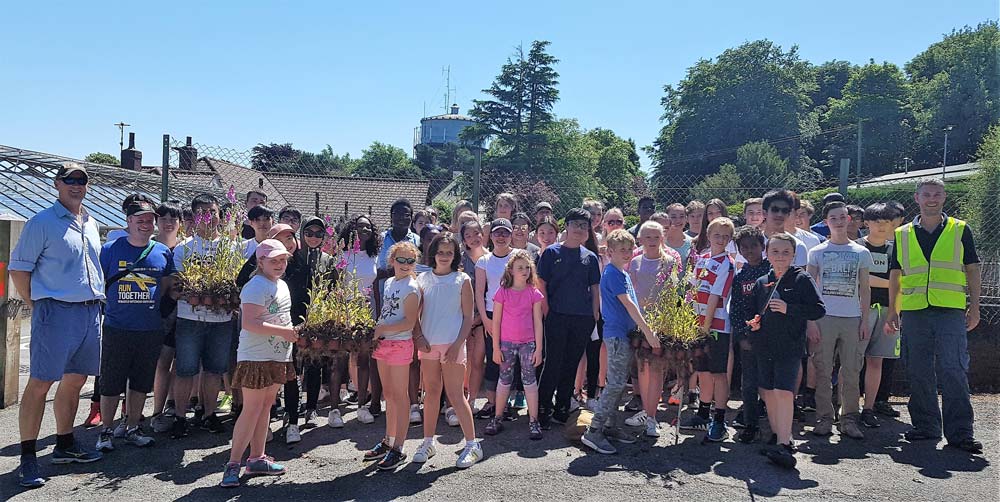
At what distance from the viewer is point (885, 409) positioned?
6637 mm

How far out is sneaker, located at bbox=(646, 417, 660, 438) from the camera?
18.8ft

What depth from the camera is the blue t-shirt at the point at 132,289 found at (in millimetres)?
5355

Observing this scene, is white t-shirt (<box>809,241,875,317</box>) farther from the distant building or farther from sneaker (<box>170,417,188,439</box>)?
the distant building

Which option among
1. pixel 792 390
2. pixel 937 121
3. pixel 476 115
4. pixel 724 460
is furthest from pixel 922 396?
pixel 937 121

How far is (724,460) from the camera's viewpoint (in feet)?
17.1

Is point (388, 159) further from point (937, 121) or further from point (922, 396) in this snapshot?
point (922, 396)

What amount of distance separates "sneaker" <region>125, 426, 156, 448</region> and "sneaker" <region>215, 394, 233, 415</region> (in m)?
1.00

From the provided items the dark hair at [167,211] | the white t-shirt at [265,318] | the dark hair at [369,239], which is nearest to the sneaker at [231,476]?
the white t-shirt at [265,318]

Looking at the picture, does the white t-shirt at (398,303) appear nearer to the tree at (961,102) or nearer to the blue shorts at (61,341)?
the blue shorts at (61,341)

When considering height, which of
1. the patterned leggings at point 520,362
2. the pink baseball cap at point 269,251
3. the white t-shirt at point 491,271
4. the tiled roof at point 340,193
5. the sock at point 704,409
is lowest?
→ the sock at point 704,409

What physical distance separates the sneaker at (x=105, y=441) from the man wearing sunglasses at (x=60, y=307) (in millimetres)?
131

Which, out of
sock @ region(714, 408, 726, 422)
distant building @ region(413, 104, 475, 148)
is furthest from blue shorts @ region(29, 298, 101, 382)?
distant building @ region(413, 104, 475, 148)

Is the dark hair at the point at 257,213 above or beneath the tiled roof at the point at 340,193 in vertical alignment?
beneath

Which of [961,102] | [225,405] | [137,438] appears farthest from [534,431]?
[961,102]
